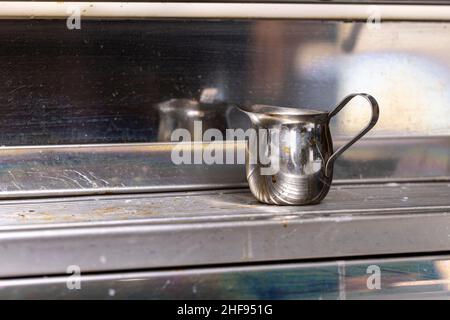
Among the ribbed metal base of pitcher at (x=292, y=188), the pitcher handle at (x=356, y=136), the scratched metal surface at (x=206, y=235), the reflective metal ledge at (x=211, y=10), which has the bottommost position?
the scratched metal surface at (x=206, y=235)

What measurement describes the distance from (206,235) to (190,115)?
2.16ft

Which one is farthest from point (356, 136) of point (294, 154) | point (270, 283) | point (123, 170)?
point (123, 170)

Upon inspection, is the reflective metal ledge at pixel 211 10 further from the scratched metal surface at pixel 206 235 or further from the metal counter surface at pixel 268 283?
the metal counter surface at pixel 268 283

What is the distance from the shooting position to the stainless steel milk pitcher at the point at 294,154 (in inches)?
55.0

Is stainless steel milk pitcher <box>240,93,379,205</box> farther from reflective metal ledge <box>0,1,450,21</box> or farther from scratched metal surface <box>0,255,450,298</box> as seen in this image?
reflective metal ledge <box>0,1,450,21</box>

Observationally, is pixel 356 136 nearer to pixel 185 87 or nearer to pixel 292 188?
pixel 292 188

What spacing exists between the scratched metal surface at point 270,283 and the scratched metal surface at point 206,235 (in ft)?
0.07

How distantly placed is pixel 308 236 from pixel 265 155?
275 millimetres

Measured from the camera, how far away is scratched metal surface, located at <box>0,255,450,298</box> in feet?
3.63

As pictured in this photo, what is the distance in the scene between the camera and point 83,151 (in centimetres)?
171

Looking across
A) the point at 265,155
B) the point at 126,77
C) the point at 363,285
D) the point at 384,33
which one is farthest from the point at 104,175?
the point at 384,33

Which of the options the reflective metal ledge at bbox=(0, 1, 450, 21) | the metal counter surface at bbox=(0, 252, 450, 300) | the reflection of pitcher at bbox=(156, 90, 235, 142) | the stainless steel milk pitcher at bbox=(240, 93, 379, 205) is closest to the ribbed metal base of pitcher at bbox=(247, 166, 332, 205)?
the stainless steel milk pitcher at bbox=(240, 93, 379, 205)

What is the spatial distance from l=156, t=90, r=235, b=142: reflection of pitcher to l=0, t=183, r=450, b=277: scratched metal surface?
412 mm

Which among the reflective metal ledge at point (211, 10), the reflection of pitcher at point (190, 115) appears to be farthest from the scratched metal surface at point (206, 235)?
the reflective metal ledge at point (211, 10)
